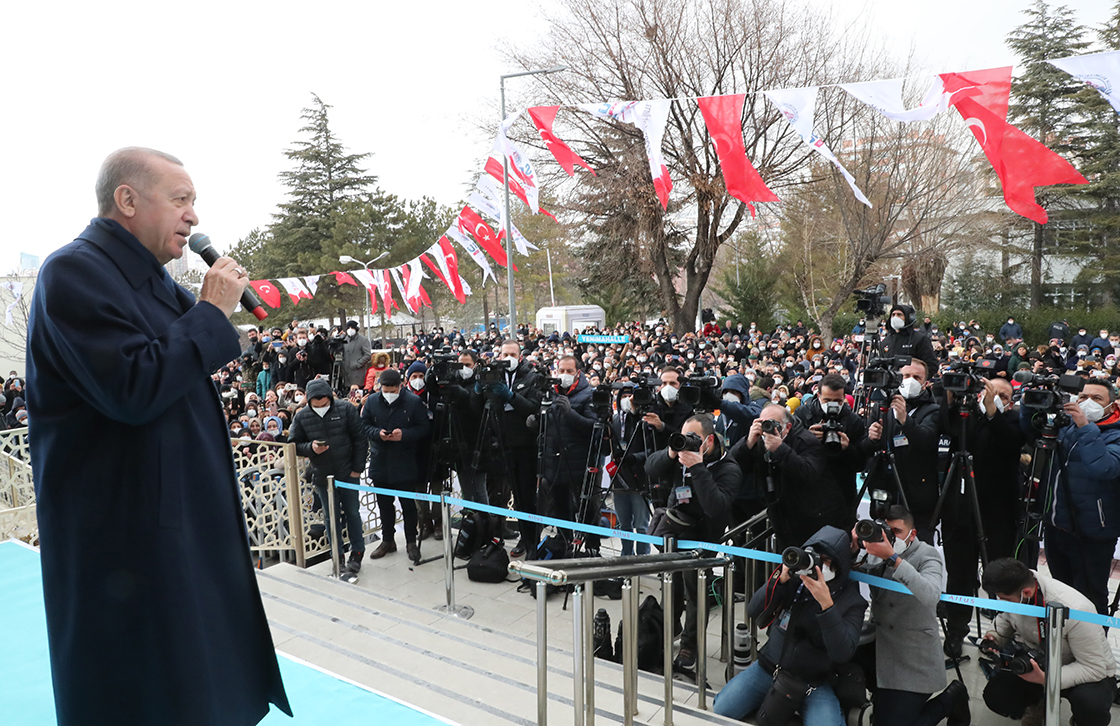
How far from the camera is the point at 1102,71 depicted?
5.55m

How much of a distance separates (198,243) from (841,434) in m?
4.56

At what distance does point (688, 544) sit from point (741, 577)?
206cm

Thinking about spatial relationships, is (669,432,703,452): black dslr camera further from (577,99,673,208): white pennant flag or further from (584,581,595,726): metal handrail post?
(577,99,673,208): white pennant flag

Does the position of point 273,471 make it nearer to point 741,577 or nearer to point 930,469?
point 741,577

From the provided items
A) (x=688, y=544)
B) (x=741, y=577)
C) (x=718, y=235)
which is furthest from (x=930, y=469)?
(x=718, y=235)

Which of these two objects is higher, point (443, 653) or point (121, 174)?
point (121, 174)

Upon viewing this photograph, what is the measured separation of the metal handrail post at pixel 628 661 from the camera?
10.3ft

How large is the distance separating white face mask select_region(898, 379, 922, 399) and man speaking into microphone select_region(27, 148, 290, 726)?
5037 mm

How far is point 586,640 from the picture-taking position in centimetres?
303

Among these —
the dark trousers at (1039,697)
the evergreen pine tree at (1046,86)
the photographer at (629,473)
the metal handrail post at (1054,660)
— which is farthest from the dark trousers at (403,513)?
the evergreen pine tree at (1046,86)

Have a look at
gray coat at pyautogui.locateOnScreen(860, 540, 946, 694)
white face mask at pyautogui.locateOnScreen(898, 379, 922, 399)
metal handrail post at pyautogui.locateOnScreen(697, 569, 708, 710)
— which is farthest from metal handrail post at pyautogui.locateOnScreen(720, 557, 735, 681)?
white face mask at pyautogui.locateOnScreen(898, 379, 922, 399)

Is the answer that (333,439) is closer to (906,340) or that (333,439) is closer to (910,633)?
(910,633)

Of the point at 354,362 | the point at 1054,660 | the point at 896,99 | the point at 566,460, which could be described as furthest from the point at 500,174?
the point at 1054,660

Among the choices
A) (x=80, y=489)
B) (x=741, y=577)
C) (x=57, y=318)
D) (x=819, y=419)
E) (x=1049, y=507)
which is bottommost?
(x=741, y=577)
